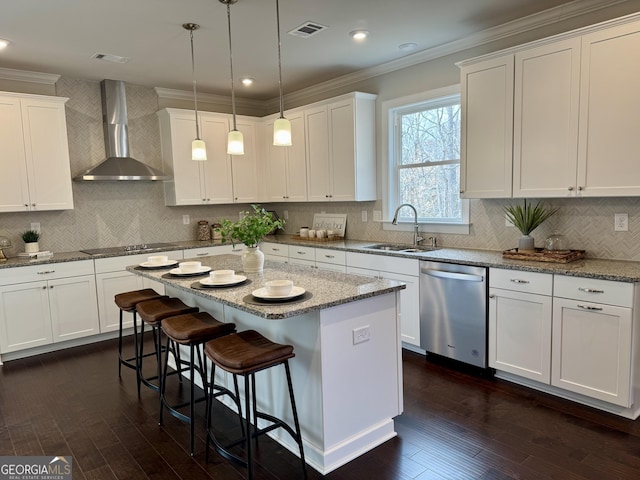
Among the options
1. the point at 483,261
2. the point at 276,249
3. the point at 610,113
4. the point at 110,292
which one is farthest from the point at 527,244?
the point at 110,292

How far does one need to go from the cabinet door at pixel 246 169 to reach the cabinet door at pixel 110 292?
170cm

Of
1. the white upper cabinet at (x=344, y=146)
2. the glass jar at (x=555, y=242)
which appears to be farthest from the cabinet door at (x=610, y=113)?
the white upper cabinet at (x=344, y=146)

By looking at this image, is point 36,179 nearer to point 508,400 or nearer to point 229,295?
point 229,295

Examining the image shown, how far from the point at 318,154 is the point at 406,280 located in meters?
1.96

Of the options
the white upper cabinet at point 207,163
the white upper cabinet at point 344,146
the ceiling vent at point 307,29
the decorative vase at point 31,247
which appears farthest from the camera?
the white upper cabinet at point 207,163

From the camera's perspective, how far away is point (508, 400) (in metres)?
2.92

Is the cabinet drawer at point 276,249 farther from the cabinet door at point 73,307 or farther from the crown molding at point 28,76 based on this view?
the crown molding at point 28,76

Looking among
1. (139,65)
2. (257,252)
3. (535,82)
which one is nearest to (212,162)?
(139,65)

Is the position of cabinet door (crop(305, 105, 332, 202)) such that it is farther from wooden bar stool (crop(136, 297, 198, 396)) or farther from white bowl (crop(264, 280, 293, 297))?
white bowl (crop(264, 280, 293, 297))

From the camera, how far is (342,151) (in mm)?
4648

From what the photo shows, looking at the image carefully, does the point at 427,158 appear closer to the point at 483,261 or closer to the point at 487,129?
the point at 487,129

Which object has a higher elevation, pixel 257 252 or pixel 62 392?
pixel 257 252

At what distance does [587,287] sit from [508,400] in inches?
36.3

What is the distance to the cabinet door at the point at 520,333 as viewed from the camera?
289 cm
